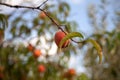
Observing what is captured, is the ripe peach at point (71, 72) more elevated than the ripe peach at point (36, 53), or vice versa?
the ripe peach at point (36, 53)

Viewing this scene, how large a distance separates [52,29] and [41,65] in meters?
0.43

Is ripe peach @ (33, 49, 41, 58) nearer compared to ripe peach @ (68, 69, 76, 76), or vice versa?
ripe peach @ (33, 49, 41, 58)

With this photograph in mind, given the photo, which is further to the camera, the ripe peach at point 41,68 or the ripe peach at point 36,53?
the ripe peach at point 41,68

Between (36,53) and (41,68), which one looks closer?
(36,53)

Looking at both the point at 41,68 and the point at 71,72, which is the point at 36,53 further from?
the point at 71,72

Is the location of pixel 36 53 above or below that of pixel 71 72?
above

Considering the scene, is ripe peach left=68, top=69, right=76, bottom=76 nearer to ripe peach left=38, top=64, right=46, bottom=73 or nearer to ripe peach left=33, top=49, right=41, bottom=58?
ripe peach left=38, top=64, right=46, bottom=73

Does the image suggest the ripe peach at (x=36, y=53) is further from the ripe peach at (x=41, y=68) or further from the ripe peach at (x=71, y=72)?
the ripe peach at (x=71, y=72)

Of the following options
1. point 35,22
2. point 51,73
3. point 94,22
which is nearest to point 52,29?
point 35,22

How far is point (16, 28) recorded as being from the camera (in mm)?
3834

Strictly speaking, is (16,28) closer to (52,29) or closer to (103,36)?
(52,29)

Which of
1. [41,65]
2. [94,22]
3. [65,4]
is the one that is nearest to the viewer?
[65,4]

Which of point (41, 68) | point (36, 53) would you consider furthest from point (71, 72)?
point (36, 53)

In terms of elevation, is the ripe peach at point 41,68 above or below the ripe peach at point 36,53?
below
